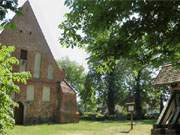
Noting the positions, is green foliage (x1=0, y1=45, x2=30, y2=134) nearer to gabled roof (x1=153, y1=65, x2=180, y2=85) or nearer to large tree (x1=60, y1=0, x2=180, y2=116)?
large tree (x1=60, y1=0, x2=180, y2=116)

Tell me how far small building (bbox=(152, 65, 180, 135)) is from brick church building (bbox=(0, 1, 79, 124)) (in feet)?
77.9

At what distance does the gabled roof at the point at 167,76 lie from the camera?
1714 centimetres

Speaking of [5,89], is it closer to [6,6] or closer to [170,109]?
[6,6]

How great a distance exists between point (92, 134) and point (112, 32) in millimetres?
16771

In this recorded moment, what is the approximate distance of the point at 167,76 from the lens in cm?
1797

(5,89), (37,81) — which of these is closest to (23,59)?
(37,81)

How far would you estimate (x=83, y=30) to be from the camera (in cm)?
809

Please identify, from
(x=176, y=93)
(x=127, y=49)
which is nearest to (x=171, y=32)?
(x=127, y=49)

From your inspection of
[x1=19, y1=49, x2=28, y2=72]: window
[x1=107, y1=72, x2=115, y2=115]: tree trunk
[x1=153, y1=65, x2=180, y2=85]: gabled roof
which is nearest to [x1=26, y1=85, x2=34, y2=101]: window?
[x1=19, y1=49, x2=28, y2=72]: window

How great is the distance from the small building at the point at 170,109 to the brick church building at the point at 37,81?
23750 millimetres

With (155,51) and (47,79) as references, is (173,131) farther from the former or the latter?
(47,79)

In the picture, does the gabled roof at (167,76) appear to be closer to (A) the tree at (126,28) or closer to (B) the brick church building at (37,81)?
(A) the tree at (126,28)

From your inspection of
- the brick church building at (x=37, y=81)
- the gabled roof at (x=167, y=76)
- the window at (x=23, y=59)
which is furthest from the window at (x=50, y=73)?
the gabled roof at (x=167, y=76)

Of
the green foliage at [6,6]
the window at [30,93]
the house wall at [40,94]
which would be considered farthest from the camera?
the window at [30,93]
